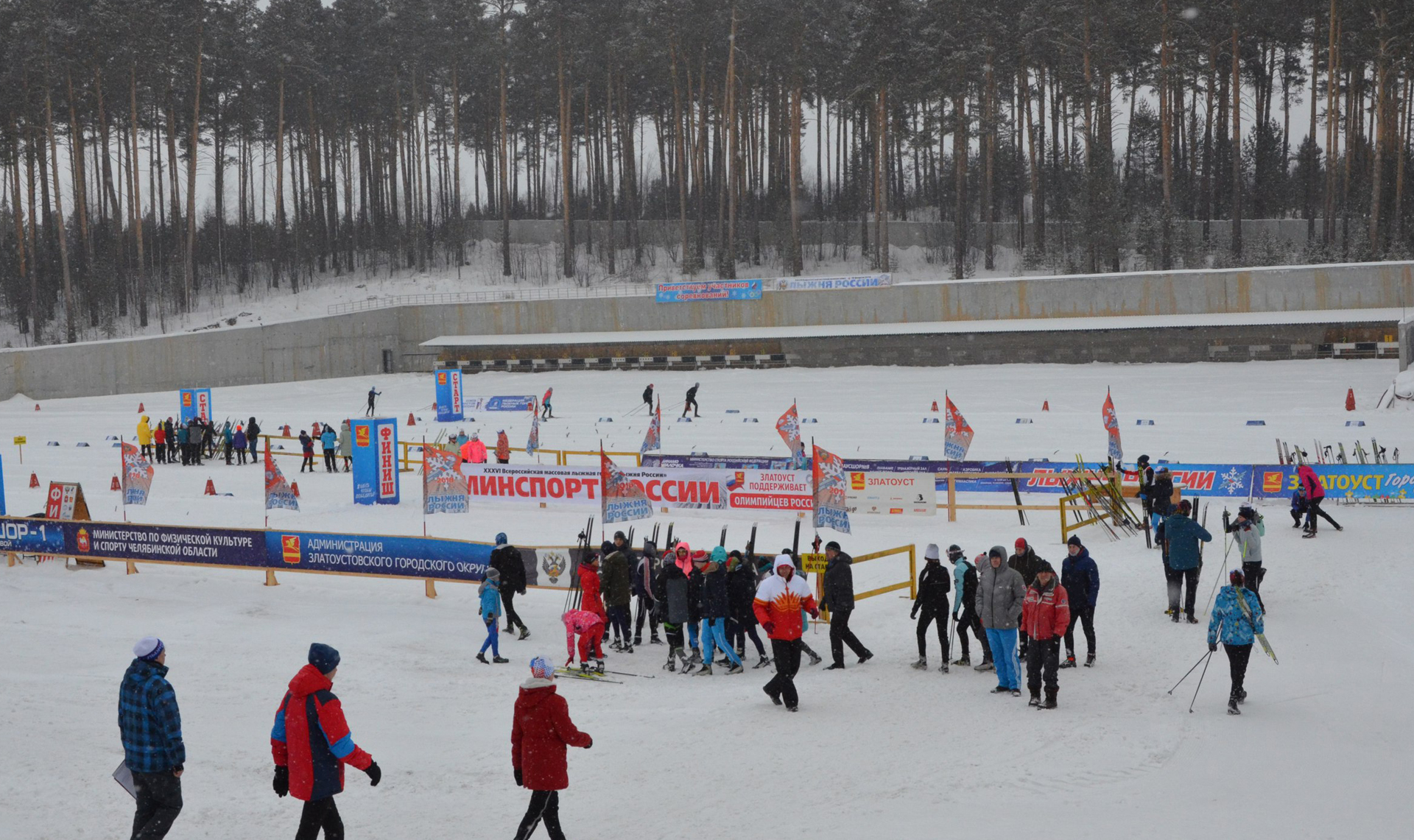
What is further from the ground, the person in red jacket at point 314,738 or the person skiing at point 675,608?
the person in red jacket at point 314,738

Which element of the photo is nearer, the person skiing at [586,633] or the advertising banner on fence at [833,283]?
the person skiing at [586,633]

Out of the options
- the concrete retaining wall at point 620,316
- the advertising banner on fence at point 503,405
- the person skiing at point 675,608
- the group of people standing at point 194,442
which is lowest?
the person skiing at point 675,608

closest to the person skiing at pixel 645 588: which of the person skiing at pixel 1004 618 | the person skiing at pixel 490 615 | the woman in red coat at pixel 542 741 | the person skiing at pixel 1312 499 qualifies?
the person skiing at pixel 490 615

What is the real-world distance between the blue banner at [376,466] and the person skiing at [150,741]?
14.9m

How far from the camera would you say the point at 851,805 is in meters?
6.73

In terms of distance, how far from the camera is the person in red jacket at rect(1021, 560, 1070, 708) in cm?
877

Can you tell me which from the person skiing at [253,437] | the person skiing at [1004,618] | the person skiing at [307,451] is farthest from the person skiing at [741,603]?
the person skiing at [253,437]

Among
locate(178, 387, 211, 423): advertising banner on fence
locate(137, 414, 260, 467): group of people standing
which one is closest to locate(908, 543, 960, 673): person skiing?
locate(137, 414, 260, 467): group of people standing

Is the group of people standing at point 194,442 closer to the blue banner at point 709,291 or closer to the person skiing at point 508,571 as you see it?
the person skiing at point 508,571

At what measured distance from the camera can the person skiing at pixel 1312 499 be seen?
14.9m

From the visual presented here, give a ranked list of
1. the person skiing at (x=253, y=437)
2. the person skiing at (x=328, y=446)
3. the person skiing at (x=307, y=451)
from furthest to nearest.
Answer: the person skiing at (x=253, y=437), the person skiing at (x=328, y=446), the person skiing at (x=307, y=451)

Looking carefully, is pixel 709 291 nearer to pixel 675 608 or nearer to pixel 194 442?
pixel 194 442

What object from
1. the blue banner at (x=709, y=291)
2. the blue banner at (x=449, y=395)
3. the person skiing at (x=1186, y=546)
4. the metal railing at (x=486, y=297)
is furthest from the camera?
the metal railing at (x=486, y=297)

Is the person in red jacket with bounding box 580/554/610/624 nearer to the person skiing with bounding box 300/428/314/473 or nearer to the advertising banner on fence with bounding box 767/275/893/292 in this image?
the person skiing with bounding box 300/428/314/473
